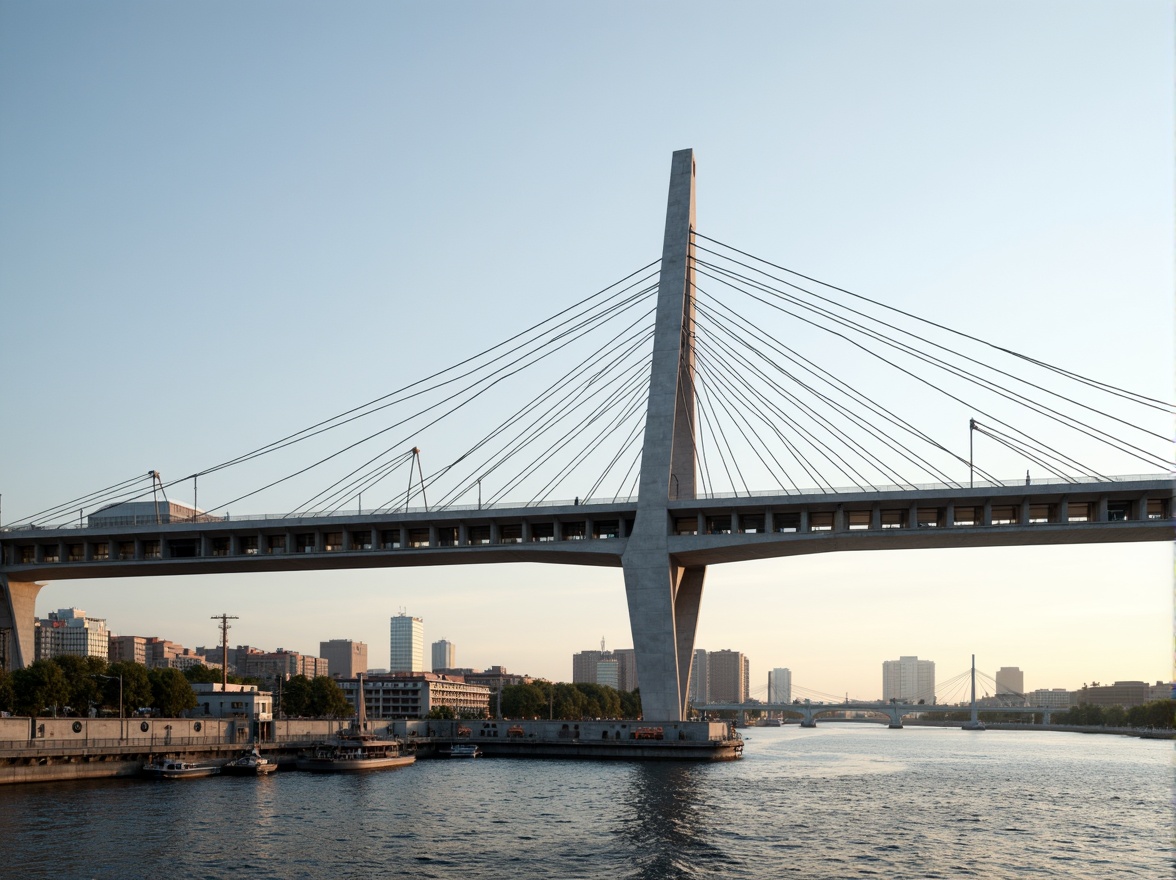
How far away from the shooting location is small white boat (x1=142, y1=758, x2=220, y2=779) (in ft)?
232

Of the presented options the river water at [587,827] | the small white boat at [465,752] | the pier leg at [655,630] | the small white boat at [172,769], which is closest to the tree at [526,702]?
the small white boat at [465,752]

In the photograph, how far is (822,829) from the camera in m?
49.2

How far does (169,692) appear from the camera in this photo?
9375 cm

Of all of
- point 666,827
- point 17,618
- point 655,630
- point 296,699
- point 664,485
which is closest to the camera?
point 666,827

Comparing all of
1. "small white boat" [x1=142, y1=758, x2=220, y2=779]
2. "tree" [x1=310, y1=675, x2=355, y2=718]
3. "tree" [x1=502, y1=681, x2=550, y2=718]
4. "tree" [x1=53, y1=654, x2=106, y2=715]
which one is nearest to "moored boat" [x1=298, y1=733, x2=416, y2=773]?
"small white boat" [x1=142, y1=758, x2=220, y2=779]

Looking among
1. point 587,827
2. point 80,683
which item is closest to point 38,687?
point 80,683

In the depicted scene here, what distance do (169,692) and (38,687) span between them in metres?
10.9

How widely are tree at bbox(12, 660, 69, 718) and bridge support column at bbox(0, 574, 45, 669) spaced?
7006 millimetres

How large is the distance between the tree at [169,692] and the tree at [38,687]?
785 centimetres

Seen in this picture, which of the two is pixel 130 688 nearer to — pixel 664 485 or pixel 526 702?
pixel 664 485

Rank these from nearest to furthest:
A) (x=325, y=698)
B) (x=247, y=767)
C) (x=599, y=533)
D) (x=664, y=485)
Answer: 1. (x=247, y=767)
2. (x=664, y=485)
3. (x=599, y=533)
4. (x=325, y=698)

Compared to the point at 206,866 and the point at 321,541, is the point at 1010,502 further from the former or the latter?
the point at 206,866

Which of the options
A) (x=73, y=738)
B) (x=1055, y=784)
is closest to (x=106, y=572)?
(x=73, y=738)

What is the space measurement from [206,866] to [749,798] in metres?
29.3
